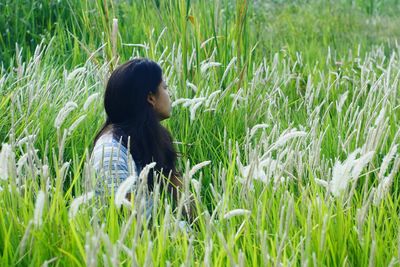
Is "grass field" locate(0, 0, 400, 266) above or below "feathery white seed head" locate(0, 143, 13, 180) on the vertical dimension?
below

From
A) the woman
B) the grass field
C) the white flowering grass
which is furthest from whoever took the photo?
the woman

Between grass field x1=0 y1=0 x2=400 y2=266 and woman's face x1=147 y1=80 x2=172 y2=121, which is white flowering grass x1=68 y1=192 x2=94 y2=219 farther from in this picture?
woman's face x1=147 y1=80 x2=172 y2=121

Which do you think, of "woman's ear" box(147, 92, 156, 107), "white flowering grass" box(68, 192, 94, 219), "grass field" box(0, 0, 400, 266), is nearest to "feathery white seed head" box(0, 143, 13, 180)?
"grass field" box(0, 0, 400, 266)

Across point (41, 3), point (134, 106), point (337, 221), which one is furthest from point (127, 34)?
point (337, 221)

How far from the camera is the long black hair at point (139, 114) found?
3619 millimetres

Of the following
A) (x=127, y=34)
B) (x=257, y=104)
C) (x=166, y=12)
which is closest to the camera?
(x=257, y=104)

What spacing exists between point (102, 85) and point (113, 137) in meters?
1.28

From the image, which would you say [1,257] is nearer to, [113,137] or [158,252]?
[158,252]

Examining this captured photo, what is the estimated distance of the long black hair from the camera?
11.9 ft

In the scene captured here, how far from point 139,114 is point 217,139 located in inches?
16.9

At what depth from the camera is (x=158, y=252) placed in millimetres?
2219

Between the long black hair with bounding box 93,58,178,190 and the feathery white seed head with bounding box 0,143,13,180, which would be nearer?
the feathery white seed head with bounding box 0,143,13,180

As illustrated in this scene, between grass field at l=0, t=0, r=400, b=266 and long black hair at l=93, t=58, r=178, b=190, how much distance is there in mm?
170

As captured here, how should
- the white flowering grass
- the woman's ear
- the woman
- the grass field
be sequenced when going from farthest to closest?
the woman's ear < the woman < the grass field < the white flowering grass
